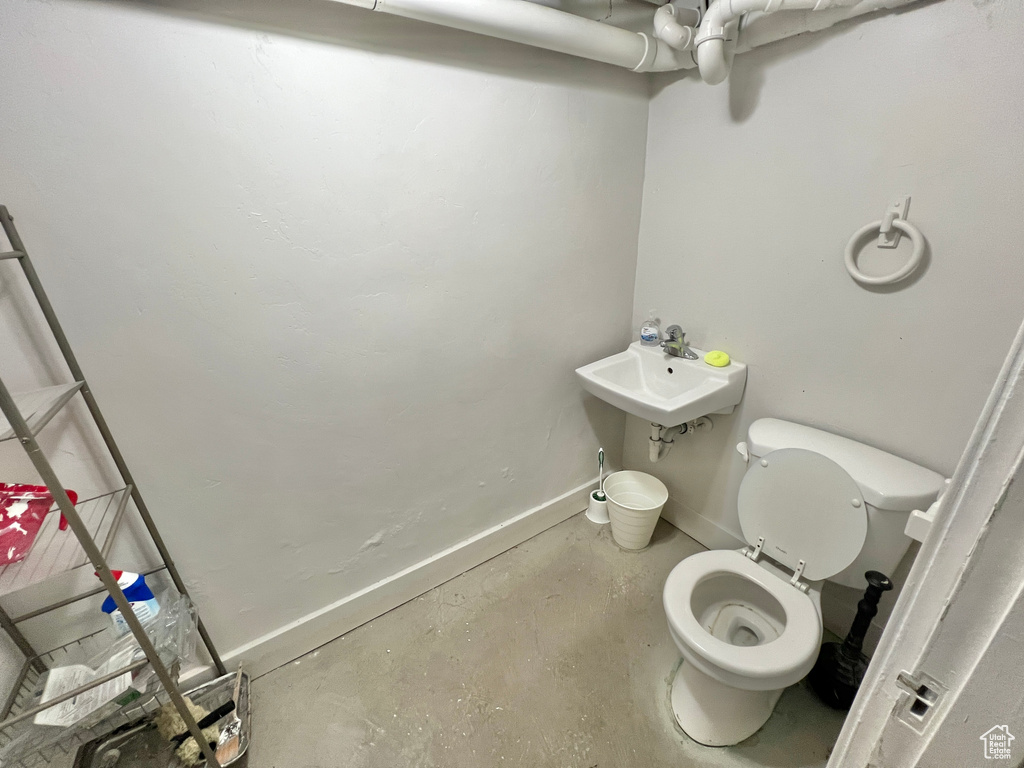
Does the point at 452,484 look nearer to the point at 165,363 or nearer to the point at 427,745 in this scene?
the point at 427,745

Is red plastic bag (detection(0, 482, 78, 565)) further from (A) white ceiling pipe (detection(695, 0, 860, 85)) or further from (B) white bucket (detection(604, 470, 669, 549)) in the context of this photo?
(A) white ceiling pipe (detection(695, 0, 860, 85))

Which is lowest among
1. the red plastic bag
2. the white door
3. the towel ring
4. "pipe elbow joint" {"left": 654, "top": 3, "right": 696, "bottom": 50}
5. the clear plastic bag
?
the clear plastic bag

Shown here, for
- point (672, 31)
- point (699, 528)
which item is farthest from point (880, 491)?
point (672, 31)

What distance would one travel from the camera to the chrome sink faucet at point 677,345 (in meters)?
1.66

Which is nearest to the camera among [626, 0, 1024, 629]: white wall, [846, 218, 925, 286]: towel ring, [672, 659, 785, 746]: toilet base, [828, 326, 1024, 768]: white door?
[828, 326, 1024, 768]: white door

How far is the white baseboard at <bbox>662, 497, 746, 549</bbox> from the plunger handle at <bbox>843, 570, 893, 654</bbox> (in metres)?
0.51

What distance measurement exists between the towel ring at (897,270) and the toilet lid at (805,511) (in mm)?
503

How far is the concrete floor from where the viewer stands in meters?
1.21

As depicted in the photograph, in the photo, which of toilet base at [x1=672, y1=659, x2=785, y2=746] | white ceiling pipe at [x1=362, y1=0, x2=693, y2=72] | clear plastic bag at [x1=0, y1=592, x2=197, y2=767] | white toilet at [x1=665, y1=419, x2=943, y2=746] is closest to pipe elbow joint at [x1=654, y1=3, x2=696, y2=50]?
white ceiling pipe at [x1=362, y1=0, x2=693, y2=72]

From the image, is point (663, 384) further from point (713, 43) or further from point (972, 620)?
point (972, 620)

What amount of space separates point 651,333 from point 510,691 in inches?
55.5

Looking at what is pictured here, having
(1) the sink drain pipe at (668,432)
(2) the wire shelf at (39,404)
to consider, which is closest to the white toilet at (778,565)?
(1) the sink drain pipe at (668,432)

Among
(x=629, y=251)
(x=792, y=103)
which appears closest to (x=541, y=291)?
(x=629, y=251)

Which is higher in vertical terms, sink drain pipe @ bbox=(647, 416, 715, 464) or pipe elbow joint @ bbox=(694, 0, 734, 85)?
pipe elbow joint @ bbox=(694, 0, 734, 85)
